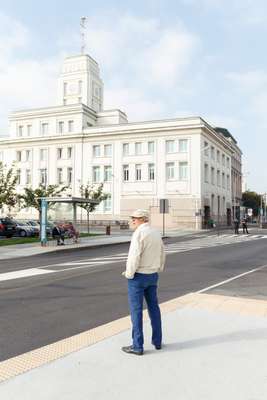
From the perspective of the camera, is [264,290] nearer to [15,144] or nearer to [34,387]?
[34,387]

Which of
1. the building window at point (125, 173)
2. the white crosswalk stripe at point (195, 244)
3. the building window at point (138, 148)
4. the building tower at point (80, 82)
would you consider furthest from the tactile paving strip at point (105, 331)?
the building tower at point (80, 82)

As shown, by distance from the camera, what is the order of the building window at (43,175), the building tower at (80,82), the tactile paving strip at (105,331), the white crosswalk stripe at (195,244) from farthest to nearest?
the building tower at (80,82) < the building window at (43,175) < the white crosswalk stripe at (195,244) < the tactile paving strip at (105,331)

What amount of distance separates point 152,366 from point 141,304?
729 mm

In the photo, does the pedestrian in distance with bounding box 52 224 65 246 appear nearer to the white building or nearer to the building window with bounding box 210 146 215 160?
the white building

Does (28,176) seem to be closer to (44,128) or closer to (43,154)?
(43,154)

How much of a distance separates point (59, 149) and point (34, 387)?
63125 millimetres

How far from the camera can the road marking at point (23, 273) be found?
11.0 metres

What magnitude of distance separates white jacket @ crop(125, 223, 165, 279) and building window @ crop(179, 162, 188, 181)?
172 ft

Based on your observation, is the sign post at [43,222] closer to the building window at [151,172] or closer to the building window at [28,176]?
the building window at [151,172]

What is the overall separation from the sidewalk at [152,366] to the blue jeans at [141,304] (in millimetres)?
176

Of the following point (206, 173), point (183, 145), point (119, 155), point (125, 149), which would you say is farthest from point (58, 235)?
point (206, 173)

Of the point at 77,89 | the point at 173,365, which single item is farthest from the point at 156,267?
the point at 77,89

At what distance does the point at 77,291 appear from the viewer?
29.2 ft

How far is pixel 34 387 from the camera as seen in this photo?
3734 millimetres
